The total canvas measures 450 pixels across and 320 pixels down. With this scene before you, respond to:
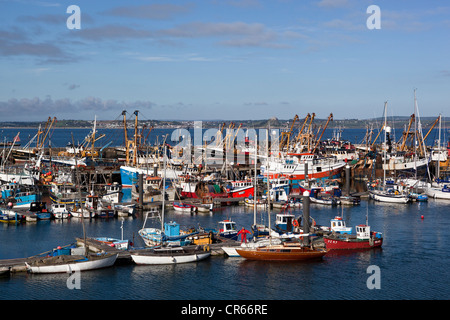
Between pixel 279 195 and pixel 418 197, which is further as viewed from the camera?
pixel 418 197

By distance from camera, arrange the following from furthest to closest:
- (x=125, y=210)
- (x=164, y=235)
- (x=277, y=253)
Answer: (x=125, y=210) → (x=164, y=235) → (x=277, y=253)

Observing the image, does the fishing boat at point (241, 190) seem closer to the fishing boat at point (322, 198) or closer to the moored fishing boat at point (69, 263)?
the fishing boat at point (322, 198)

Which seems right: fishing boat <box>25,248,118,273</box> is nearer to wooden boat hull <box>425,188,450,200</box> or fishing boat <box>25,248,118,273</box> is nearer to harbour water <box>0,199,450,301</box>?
harbour water <box>0,199,450,301</box>

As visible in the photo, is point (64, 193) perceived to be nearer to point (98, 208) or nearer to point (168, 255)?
point (98, 208)

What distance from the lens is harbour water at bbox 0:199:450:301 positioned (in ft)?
95.2

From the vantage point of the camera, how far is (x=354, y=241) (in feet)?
123

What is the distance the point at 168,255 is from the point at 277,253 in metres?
6.82

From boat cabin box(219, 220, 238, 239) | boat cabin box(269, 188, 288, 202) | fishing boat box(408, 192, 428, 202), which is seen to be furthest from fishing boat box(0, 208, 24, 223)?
fishing boat box(408, 192, 428, 202)

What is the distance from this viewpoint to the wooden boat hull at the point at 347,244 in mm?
37125

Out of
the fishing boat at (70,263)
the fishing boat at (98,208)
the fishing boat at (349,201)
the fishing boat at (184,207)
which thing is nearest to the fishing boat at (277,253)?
the fishing boat at (70,263)

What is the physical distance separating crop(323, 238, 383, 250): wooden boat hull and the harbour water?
56 centimetres

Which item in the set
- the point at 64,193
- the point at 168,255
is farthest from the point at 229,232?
the point at 64,193

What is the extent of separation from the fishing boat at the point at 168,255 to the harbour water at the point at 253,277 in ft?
1.32
